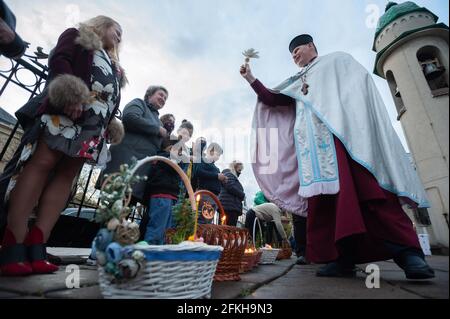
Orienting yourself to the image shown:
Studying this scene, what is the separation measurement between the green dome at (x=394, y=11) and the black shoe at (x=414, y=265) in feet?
3.33

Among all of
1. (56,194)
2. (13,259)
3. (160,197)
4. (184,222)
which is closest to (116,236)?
(184,222)

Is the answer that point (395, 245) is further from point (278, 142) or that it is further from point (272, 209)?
point (272, 209)

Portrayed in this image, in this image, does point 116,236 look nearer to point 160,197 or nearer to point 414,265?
point 414,265

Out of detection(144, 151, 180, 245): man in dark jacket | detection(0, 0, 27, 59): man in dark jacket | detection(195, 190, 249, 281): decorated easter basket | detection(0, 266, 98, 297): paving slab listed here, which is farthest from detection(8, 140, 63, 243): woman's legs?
detection(144, 151, 180, 245): man in dark jacket

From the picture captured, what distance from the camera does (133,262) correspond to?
2.68ft

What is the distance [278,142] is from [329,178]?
0.74 metres

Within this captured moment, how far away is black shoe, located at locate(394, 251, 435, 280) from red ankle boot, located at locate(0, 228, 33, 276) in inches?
75.0

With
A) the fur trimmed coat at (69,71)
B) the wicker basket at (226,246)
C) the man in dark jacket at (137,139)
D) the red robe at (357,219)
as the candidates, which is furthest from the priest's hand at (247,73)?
the wicker basket at (226,246)

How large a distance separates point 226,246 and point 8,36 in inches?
69.8

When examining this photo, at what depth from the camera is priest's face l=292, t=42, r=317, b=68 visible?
2301 millimetres

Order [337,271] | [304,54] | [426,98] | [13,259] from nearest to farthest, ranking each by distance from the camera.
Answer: [426,98], [13,259], [337,271], [304,54]

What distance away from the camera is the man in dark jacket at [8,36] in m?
1.39

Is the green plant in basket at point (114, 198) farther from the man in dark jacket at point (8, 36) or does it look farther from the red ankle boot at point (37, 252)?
the man in dark jacket at point (8, 36)
